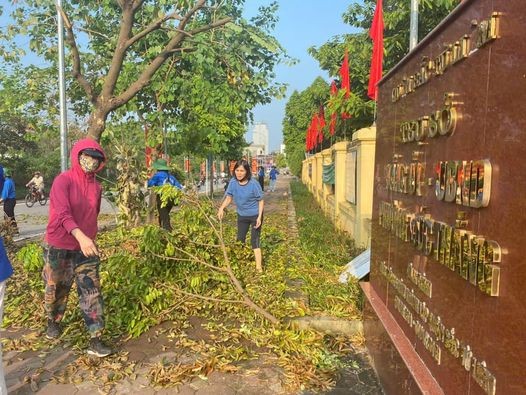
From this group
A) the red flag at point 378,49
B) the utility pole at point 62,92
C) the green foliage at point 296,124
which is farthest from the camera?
the green foliage at point 296,124

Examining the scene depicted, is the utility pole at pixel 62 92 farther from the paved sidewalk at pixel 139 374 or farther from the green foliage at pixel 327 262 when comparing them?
the paved sidewalk at pixel 139 374

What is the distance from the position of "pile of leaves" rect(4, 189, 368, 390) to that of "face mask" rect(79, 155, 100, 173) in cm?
140

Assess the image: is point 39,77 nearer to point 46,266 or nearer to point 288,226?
point 288,226

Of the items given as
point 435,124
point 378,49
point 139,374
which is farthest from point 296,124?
point 435,124

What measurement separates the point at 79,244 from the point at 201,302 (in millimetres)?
1769

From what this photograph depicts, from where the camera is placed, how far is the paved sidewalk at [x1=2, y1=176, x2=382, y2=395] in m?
3.40

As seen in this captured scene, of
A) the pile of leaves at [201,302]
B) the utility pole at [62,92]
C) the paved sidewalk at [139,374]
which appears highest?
the utility pole at [62,92]

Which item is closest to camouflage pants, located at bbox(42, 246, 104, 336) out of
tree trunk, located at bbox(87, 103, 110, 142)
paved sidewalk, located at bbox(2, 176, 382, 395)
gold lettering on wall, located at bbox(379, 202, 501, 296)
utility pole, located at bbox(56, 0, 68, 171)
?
paved sidewalk, located at bbox(2, 176, 382, 395)

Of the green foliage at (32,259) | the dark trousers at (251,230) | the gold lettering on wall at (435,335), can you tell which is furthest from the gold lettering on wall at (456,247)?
the green foliage at (32,259)

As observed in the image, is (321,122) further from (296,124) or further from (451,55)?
(296,124)

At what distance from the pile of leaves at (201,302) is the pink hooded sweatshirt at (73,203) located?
1019 millimetres

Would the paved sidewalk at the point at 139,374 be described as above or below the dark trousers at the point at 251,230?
below

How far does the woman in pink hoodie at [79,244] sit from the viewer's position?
3729 millimetres

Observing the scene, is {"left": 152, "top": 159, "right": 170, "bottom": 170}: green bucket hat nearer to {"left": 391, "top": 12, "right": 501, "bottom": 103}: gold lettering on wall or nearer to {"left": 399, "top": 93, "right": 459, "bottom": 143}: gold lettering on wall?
{"left": 391, "top": 12, "right": 501, "bottom": 103}: gold lettering on wall
